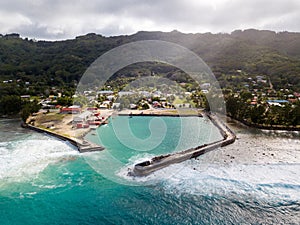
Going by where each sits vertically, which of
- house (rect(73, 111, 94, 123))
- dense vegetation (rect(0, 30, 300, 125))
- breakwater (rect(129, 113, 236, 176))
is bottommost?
breakwater (rect(129, 113, 236, 176))

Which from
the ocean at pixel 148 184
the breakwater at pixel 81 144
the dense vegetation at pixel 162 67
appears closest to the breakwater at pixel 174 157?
the ocean at pixel 148 184

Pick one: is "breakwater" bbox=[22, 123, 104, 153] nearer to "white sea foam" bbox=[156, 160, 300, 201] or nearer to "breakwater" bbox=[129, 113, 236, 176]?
"breakwater" bbox=[129, 113, 236, 176]

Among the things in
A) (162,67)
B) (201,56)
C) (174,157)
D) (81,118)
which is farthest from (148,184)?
(201,56)

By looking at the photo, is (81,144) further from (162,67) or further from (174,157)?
(162,67)

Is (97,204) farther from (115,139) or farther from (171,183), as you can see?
(115,139)

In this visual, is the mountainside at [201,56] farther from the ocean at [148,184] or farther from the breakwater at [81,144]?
the ocean at [148,184]

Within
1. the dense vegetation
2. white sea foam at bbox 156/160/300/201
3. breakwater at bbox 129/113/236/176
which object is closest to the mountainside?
the dense vegetation
